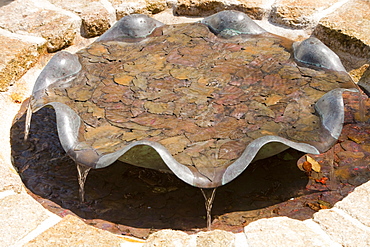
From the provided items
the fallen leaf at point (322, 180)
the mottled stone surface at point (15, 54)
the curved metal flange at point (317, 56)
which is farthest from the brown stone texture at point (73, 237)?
the curved metal flange at point (317, 56)

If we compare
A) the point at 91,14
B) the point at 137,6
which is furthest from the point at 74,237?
the point at 137,6

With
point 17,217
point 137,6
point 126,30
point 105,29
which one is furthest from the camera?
point 137,6

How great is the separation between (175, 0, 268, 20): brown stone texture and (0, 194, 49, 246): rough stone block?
8.66 ft

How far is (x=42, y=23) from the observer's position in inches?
163

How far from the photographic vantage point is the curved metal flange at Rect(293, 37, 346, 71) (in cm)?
344

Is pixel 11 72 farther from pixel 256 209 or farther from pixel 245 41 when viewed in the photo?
pixel 256 209

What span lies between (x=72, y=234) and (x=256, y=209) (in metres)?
1.08

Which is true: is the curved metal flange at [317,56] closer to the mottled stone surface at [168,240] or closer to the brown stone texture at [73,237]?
the mottled stone surface at [168,240]

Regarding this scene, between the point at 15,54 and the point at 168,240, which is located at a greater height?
the point at 168,240

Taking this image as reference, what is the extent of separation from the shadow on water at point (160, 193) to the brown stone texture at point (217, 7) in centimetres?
164

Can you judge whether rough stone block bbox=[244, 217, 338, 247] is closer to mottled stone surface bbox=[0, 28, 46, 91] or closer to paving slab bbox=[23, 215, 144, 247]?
Result: paving slab bbox=[23, 215, 144, 247]

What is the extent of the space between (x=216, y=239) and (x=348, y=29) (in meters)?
2.52

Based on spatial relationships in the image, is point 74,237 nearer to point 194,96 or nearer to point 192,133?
point 192,133

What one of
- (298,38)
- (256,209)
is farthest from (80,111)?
(298,38)
